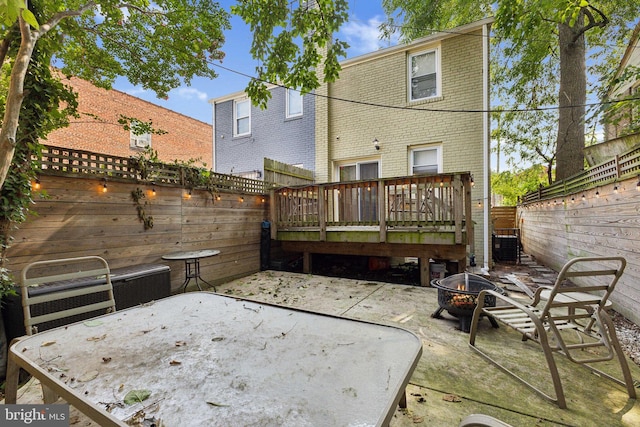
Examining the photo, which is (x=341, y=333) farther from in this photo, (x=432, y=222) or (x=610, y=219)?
(x=610, y=219)

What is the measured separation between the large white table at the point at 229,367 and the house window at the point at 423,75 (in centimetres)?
722

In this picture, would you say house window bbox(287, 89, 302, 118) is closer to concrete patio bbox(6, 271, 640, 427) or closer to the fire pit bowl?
concrete patio bbox(6, 271, 640, 427)

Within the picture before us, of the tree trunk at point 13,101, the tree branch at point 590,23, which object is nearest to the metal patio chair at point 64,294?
the tree trunk at point 13,101

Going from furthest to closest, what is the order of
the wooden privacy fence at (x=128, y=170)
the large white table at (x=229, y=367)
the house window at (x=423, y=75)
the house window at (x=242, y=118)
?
1. the house window at (x=242, y=118)
2. the house window at (x=423, y=75)
3. the wooden privacy fence at (x=128, y=170)
4. the large white table at (x=229, y=367)

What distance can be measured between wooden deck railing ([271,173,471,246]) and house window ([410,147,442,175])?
1552mm

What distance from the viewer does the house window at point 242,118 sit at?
9562 mm

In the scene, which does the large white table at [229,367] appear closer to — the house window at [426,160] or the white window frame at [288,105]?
the house window at [426,160]

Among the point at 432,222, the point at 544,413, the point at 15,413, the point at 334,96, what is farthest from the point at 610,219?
the point at 334,96

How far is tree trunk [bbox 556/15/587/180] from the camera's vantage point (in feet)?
22.9

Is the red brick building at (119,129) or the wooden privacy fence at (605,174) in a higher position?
the red brick building at (119,129)

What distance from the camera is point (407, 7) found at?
26.1 feet

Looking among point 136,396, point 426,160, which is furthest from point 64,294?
point 426,160

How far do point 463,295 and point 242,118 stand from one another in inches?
356

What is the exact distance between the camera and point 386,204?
535 centimetres
